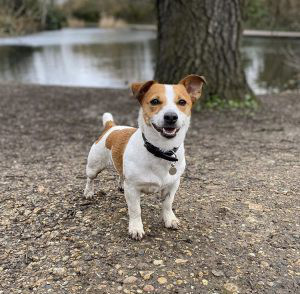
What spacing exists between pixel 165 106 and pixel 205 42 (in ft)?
16.8

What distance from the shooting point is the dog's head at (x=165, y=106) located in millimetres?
2834

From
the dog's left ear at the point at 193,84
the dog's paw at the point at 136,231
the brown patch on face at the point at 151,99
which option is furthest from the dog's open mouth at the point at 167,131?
the dog's paw at the point at 136,231

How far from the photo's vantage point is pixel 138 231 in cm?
332

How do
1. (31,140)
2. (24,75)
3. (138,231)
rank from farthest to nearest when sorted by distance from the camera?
(24,75), (31,140), (138,231)

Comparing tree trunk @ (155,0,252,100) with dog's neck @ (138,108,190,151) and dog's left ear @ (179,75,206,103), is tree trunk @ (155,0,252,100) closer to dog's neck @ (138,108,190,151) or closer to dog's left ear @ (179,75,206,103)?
dog's left ear @ (179,75,206,103)

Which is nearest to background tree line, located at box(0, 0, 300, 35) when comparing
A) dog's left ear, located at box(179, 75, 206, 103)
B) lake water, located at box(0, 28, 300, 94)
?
lake water, located at box(0, 28, 300, 94)

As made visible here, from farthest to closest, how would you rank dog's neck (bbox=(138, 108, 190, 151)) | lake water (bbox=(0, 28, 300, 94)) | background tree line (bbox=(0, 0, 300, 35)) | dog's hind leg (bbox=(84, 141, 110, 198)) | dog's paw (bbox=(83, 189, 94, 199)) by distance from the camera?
background tree line (bbox=(0, 0, 300, 35)) → lake water (bbox=(0, 28, 300, 94)) → dog's paw (bbox=(83, 189, 94, 199)) → dog's hind leg (bbox=(84, 141, 110, 198)) → dog's neck (bbox=(138, 108, 190, 151))

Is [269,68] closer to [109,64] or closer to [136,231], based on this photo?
[109,64]

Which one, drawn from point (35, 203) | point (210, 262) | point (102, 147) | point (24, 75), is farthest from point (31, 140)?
point (24, 75)

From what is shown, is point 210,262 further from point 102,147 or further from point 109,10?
point 109,10

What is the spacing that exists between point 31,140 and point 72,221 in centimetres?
353

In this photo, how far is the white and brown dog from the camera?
2.91 metres

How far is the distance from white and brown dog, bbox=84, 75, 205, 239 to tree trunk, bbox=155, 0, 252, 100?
4.63 meters

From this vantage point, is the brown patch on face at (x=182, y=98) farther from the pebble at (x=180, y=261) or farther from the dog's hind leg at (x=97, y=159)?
the pebble at (x=180, y=261)
